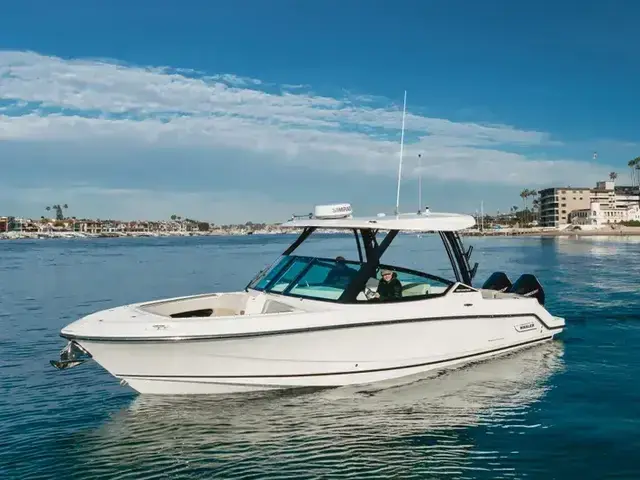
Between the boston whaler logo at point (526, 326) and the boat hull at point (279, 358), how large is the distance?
2172 millimetres

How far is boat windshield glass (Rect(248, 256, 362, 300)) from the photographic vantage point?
9.52 m

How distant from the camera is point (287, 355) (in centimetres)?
866

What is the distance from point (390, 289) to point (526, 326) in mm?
3892

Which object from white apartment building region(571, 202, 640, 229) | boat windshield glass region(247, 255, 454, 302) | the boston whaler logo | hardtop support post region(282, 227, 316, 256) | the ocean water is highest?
white apartment building region(571, 202, 640, 229)

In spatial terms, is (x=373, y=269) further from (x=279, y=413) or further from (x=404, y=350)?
(x=279, y=413)

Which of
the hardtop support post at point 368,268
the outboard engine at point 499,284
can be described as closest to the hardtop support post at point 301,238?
the hardtop support post at point 368,268

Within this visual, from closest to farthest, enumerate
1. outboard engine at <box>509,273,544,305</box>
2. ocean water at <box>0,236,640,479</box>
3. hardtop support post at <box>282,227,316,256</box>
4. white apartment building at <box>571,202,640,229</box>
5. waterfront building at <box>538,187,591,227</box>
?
ocean water at <box>0,236,640,479</box>
hardtop support post at <box>282,227,316,256</box>
outboard engine at <box>509,273,544,305</box>
white apartment building at <box>571,202,640,229</box>
waterfront building at <box>538,187,591,227</box>

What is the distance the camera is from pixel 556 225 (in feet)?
586

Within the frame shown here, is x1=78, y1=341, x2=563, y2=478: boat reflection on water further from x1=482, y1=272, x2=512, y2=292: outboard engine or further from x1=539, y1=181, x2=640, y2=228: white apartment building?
x1=539, y1=181, x2=640, y2=228: white apartment building

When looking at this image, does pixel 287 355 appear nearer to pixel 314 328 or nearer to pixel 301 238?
pixel 314 328

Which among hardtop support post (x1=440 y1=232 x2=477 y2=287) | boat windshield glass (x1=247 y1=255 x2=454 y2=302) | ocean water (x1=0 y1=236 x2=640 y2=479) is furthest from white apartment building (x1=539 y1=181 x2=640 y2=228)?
boat windshield glass (x1=247 y1=255 x2=454 y2=302)

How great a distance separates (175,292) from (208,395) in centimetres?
1852

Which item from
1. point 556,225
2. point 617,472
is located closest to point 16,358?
point 617,472

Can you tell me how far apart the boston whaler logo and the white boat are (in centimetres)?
9
